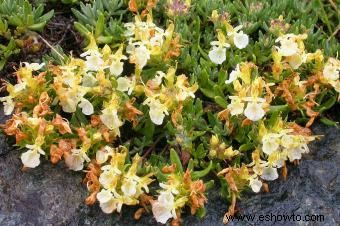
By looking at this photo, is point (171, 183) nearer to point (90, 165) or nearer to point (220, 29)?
point (90, 165)

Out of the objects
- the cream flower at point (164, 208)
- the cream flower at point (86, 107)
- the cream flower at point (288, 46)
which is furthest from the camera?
the cream flower at point (288, 46)

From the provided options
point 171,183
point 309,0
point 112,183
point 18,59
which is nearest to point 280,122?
point 171,183

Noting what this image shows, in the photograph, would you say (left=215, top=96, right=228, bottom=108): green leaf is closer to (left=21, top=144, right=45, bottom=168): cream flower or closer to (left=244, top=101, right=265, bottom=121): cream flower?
(left=244, top=101, right=265, bottom=121): cream flower

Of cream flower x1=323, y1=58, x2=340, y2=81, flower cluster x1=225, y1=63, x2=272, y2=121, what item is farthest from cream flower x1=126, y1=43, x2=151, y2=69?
cream flower x1=323, y1=58, x2=340, y2=81

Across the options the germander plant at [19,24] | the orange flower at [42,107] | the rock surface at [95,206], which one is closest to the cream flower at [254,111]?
the rock surface at [95,206]

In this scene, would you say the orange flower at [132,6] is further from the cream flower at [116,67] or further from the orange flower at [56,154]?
the orange flower at [56,154]

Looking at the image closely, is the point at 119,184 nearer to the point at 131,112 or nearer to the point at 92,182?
the point at 92,182
